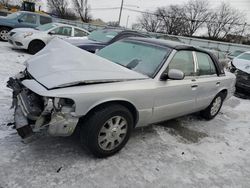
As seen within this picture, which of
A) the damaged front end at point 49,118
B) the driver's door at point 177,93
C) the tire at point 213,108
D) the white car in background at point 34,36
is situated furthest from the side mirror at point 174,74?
the white car in background at point 34,36

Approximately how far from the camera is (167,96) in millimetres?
3646

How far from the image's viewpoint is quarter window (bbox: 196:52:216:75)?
14.6 ft

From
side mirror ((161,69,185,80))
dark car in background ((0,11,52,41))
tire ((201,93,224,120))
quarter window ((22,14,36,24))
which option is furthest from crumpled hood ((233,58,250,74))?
quarter window ((22,14,36,24))

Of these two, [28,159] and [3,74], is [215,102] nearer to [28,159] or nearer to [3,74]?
[28,159]

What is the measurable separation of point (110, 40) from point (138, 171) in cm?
652

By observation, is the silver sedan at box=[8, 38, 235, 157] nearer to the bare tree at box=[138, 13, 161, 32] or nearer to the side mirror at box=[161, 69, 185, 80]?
the side mirror at box=[161, 69, 185, 80]

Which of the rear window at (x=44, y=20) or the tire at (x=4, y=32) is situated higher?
the rear window at (x=44, y=20)

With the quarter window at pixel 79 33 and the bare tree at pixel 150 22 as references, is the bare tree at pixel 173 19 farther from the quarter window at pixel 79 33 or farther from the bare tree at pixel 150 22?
the quarter window at pixel 79 33

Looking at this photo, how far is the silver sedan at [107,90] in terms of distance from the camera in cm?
270

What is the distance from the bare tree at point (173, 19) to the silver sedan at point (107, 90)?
5480cm

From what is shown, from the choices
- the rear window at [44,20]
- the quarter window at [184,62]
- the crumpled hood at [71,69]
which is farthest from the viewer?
the rear window at [44,20]

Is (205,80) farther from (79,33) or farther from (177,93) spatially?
(79,33)

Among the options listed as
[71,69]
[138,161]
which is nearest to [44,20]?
[71,69]

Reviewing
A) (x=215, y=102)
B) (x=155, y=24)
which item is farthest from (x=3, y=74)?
(x=155, y=24)
